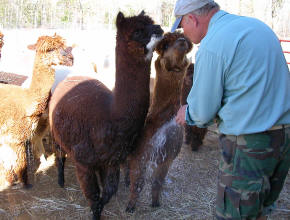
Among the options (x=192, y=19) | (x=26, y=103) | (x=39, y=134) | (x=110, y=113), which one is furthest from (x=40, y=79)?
(x=192, y=19)

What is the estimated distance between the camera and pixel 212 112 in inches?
68.6

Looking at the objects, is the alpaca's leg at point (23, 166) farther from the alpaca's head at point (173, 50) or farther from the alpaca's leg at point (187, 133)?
the alpaca's leg at point (187, 133)

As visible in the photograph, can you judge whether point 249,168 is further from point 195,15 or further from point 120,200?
point 120,200

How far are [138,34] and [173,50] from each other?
389 millimetres

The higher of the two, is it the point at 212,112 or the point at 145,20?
the point at 145,20

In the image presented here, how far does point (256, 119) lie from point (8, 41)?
19.7 ft

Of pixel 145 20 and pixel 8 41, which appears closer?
pixel 145 20

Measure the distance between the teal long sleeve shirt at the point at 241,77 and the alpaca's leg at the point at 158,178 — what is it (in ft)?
4.54

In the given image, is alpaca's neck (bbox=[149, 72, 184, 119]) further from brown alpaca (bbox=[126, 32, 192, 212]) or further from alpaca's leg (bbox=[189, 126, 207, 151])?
alpaca's leg (bbox=[189, 126, 207, 151])

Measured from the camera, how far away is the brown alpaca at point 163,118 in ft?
8.25

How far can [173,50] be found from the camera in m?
2.48

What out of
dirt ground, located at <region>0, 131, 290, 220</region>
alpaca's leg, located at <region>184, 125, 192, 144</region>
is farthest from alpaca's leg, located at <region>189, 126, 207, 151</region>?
dirt ground, located at <region>0, 131, 290, 220</region>

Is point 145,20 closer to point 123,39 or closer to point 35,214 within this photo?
point 123,39

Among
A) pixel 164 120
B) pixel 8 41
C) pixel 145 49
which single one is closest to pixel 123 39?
pixel 145 49
